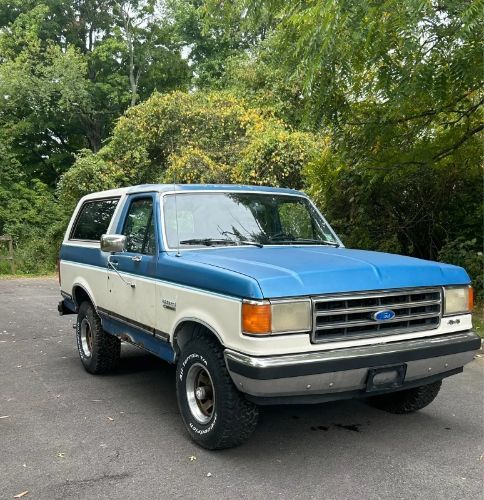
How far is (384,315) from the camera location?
3.68 metres

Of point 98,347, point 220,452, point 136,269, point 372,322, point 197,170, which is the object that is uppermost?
point 197,170

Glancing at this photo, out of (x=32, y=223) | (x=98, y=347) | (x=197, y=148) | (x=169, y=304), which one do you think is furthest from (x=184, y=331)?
(x=32, y=223)

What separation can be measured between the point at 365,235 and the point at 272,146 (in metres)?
5.20

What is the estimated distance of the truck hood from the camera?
3.45 m

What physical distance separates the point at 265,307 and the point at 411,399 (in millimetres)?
1973

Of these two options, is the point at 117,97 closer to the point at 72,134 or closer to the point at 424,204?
the point at 72,134

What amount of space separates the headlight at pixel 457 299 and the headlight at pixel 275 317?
3.95 ft

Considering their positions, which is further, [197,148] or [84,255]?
[197,148]

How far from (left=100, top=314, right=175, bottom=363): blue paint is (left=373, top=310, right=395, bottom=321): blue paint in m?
1.60

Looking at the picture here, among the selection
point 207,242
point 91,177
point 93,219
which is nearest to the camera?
point 207,242

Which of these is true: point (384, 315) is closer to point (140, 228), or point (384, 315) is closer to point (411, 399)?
point (411, 399)

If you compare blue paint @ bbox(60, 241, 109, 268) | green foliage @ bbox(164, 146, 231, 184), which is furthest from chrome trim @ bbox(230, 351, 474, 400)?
green foliage @ bbox(164, 146, 231, 184)

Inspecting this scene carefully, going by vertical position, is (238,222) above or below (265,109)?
below

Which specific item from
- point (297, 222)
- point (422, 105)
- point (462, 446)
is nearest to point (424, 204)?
point (422, 105)
